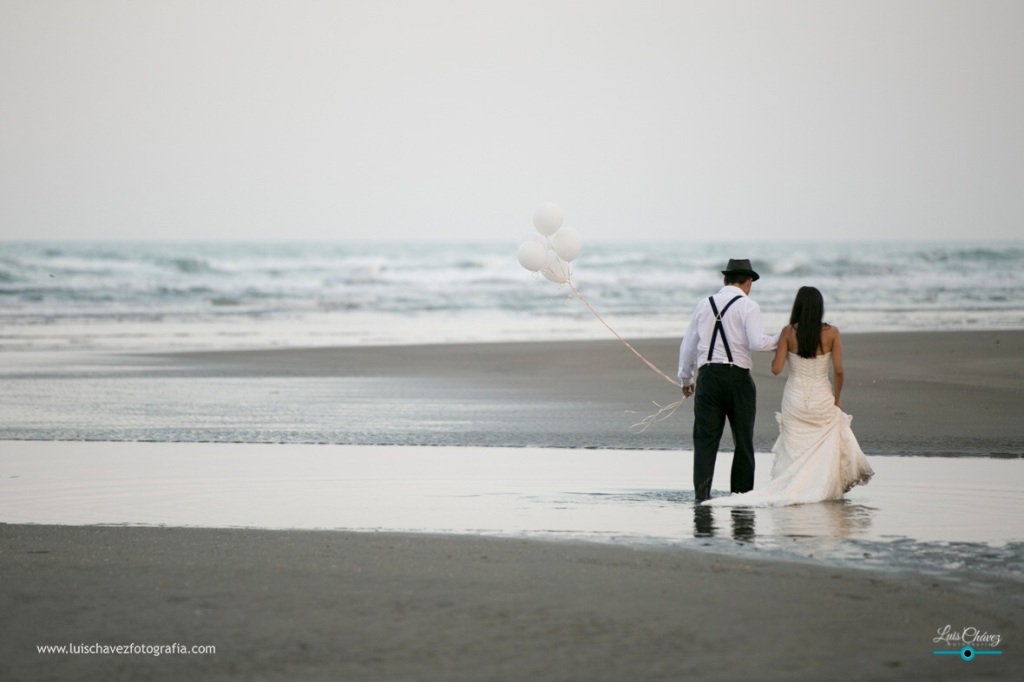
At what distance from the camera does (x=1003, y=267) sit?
2076 inches

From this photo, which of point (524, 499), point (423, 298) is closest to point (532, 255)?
point (524, 499)

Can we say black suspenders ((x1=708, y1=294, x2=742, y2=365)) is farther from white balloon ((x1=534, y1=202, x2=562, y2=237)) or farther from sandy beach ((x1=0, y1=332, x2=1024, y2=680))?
white balloon ((x1=534, y1=202, x2=562, y2=237))

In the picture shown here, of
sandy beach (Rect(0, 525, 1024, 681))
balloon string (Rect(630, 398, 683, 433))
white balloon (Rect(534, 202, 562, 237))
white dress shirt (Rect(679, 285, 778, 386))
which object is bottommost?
balloon string (Rect(630, 398, 683, 433))

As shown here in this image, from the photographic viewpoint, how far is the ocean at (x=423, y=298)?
2523 centimetres

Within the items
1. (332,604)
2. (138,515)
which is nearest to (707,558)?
(332,604)

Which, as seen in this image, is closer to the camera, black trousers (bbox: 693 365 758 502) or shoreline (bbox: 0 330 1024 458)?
black trousers (bbox: 693 365 758 502)

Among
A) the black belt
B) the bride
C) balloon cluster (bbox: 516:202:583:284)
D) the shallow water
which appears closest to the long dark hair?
the bride

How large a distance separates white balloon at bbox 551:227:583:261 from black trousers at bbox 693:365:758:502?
197cm

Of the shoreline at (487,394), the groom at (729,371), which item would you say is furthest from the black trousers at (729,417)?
the shoreline at (487,394)

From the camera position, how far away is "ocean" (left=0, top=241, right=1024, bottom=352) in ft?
82.8

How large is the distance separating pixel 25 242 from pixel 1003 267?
66.1 metres

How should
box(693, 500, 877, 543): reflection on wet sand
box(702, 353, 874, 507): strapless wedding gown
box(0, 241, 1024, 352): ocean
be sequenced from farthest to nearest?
1. box(0, 241, 1024, 352): ocean
2. box(702, 353, 874, 507): strapless wedding gown
3. box(693, 500, 877, 543): reflection on wet sand

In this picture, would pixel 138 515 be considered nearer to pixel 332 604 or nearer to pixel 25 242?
pixel 332 604

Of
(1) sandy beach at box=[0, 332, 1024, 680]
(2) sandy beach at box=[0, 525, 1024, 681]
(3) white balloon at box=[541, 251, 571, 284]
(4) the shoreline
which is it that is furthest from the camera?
(4) the shoreline
